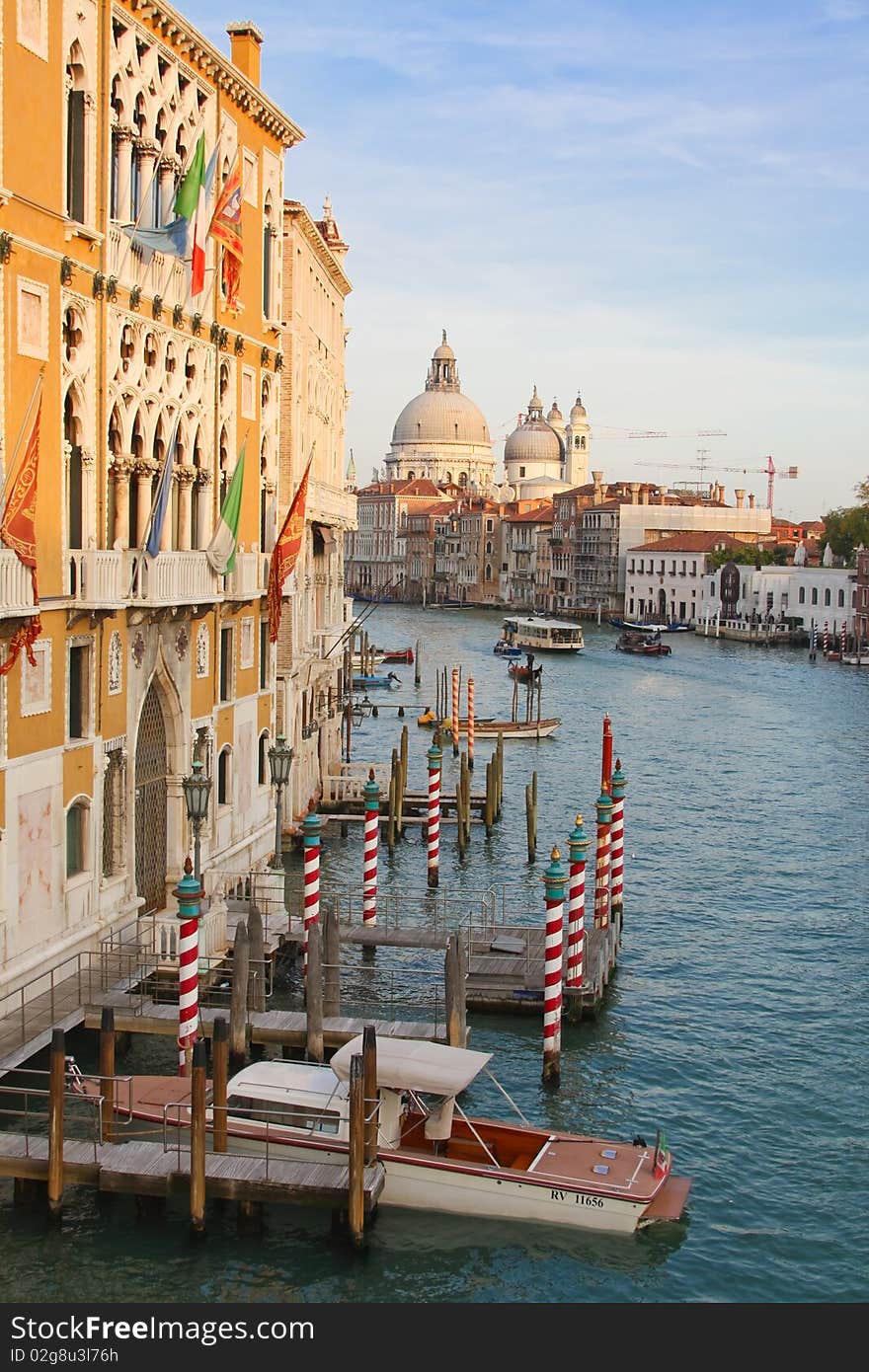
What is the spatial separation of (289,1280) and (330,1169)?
0.94 m

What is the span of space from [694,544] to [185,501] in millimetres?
83706

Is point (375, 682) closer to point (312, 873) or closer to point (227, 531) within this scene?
point (227, 531)

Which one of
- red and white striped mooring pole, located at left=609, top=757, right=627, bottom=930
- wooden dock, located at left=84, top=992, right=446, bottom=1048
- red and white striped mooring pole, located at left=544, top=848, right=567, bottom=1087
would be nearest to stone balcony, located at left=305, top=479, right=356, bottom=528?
red and white striped mooring pole, located at left=609, top=757, right=627, bottom=930

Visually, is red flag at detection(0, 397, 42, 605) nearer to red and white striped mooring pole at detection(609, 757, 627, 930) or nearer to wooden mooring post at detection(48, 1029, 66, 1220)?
wooden mooring post at detection(48, 1029, 66, 1220)

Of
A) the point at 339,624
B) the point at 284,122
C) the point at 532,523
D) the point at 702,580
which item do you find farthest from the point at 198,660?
the point at 532,523

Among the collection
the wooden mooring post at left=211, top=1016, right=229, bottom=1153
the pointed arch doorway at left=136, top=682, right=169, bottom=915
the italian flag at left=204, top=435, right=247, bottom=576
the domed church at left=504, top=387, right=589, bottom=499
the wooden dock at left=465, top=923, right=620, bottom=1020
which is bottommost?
the wooden dock at left=465, top=923, right=620, bottom=1020

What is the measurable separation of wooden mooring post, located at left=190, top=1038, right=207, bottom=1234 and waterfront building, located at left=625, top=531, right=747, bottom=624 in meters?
86.9

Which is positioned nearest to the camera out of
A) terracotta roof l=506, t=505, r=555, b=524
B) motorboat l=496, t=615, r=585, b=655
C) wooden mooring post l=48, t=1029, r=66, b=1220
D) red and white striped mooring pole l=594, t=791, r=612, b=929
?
wooden mooring post l=48, t=1029, r=66, b=1220

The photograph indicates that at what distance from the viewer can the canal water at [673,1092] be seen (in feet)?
37.7

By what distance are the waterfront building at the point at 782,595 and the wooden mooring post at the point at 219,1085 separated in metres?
71.4

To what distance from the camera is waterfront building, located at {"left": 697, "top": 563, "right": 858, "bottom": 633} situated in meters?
82.9

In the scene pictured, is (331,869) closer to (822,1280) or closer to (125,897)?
(125,897)

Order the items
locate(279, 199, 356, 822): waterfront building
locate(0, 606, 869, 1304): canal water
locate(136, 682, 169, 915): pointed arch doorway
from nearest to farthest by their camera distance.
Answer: locate(0, 606, 869, 1304): canal water → locate(136, 682, 169, 915): pointed arch doorway → locate(279, 199, 356, 822): waterfront building

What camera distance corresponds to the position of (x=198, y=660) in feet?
58.7
